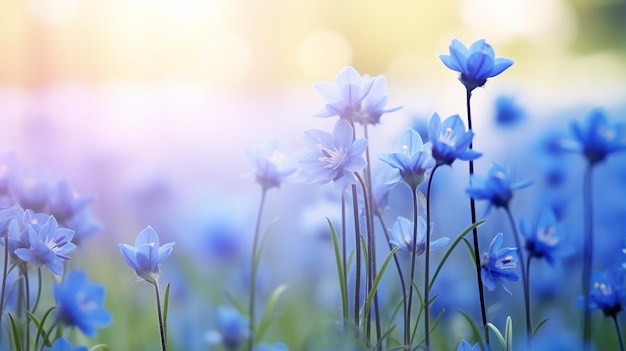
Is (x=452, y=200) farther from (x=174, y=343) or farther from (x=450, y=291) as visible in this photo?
(x=174, y=343)

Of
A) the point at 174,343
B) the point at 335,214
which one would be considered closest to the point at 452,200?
the point at 335,214

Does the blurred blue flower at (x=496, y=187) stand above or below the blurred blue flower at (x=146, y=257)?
above

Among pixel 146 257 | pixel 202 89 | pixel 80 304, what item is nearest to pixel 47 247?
pixel 146 257

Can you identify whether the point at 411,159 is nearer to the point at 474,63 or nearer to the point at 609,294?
the point at 474,63

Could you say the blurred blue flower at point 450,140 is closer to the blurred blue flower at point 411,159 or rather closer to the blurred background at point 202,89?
the blurred blue flower at point 411,159

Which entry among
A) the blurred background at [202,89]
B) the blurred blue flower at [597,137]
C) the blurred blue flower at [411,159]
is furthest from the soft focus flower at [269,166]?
the blurred blue flower at [597,137]
